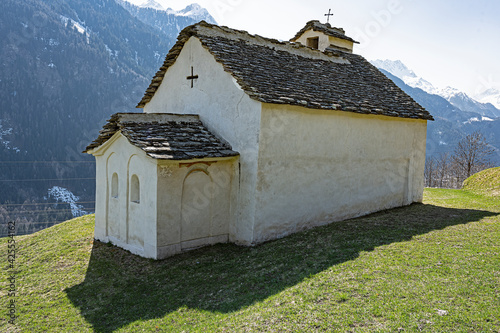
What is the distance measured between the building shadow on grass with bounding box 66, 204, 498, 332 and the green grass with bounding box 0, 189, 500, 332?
0.10 feet

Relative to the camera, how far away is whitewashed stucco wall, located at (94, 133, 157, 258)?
35.8 feet

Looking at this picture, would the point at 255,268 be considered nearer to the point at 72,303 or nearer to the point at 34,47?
the point at 72,303

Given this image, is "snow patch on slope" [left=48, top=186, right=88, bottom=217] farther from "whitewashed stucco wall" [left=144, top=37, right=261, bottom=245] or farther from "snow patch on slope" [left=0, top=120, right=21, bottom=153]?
"whitewashed stucco wall" [left=144, top=37, right=261, bottom=245]

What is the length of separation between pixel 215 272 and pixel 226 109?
16.8 ft

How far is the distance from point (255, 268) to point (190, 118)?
588cm

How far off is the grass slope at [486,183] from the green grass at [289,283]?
31.9 feet

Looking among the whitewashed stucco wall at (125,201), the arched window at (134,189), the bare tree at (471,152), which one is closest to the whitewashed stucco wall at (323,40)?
the whitewashed stucco wall at (125,201)

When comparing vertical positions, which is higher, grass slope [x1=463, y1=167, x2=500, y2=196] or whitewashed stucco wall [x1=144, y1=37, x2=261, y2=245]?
whitewashed stucco wall [x1=144, y1=37, x2=261, y2=245]

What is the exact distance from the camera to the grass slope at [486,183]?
21.5 m

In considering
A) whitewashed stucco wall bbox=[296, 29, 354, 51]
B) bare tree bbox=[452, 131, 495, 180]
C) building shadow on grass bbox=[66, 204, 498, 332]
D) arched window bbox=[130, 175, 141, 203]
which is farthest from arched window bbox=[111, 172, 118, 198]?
bare tree bbox=[452, 131, 495, 180]

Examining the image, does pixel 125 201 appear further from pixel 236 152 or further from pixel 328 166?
pixel 328 166

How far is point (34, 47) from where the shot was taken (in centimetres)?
15962

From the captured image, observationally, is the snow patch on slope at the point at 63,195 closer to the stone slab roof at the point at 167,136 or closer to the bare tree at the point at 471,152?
the bare tree at the point at 471,152

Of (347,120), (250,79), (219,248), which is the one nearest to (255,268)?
(219,248)
